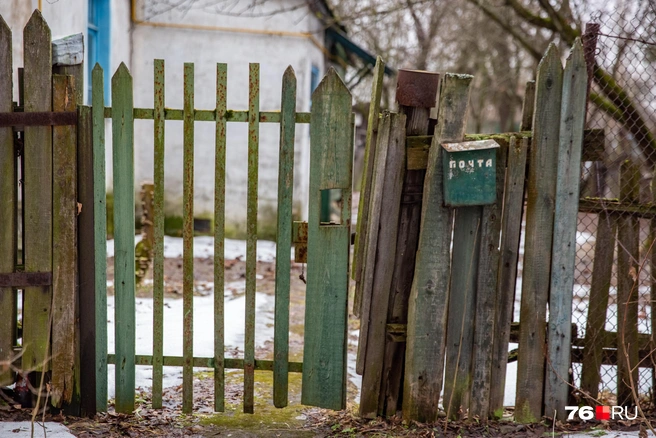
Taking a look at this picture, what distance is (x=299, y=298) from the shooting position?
312 inches

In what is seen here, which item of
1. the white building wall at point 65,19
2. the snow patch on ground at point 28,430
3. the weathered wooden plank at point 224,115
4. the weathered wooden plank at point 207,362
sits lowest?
the snow patch on ground at point 28,430

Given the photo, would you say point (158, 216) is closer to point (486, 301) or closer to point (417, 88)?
point (417, 88)

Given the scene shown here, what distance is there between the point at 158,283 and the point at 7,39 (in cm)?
160

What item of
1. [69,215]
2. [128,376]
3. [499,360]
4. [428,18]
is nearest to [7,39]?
[69,215]

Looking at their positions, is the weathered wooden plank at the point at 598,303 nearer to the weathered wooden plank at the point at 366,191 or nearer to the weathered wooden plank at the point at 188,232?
the weathered wooden plank at the point at 366,191

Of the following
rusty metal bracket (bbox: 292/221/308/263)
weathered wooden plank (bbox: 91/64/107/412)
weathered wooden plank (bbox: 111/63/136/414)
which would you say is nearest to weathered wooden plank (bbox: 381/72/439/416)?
rusty metal bracket (bbox: 292/221/308/263)

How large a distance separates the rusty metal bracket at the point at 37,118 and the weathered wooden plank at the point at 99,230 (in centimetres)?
15

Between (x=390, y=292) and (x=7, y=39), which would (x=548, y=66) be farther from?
(x=7, y=39)

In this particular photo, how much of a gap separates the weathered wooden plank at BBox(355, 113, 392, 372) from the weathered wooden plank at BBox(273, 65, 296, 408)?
0.44 metres

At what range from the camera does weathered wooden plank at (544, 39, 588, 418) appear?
11.9 ft

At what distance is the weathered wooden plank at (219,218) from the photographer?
12.1 feet

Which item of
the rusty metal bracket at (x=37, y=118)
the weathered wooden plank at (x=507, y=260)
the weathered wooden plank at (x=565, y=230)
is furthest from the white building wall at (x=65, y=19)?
the weathered wooden plank at (x=565, y=230)

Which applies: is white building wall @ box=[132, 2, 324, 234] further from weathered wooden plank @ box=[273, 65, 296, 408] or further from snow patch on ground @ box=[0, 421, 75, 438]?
snow patch on ground @ box=[0, 421, 75, 438]

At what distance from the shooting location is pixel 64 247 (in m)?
3.82
